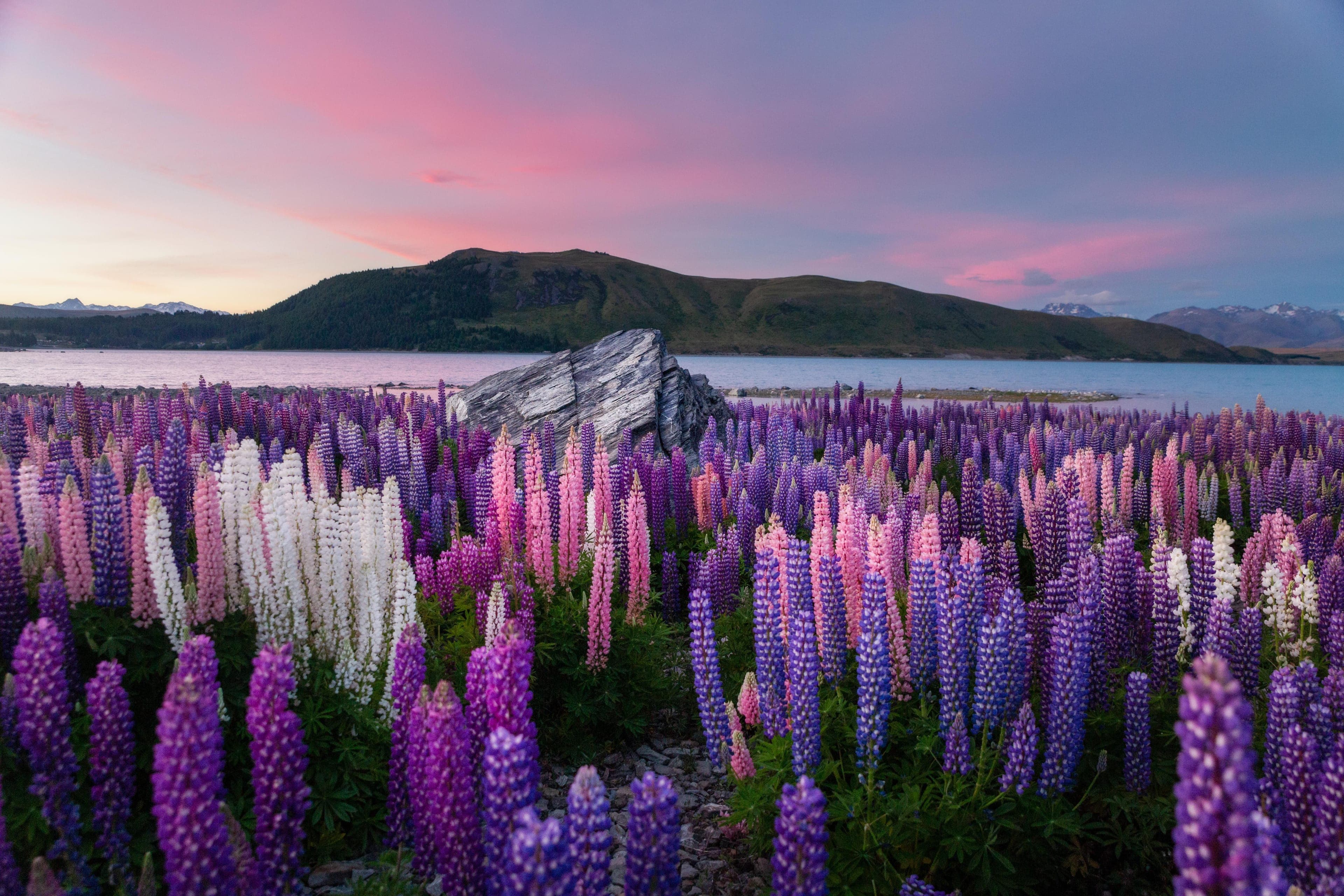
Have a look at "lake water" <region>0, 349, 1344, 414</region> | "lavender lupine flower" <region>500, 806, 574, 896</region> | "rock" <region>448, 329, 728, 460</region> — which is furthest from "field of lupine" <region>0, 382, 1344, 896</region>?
"lake water" <region>0, 349, 1344, 414</region>

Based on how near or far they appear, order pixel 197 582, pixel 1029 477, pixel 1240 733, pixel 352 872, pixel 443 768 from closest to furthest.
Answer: pixel 1240 733, pixel 443 768, pixel 352 872, pixel 197 582, pixel 1029 477

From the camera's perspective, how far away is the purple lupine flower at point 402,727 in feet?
12.0

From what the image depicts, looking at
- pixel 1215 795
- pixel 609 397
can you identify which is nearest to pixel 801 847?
pixel 1215 795

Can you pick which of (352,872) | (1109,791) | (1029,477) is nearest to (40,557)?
(352,872)

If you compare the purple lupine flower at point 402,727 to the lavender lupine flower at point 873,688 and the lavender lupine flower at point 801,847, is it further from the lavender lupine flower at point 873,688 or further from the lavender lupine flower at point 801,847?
the lavender lupine flower at point 873,688

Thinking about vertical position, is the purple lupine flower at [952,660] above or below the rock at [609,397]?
below

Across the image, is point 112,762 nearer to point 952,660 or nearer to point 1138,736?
point 952,660

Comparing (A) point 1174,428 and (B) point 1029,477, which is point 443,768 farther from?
(A) point 1174,428

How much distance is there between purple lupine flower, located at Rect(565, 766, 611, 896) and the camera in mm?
2299

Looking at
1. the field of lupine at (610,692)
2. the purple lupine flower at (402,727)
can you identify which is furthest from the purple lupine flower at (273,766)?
the purple lupine flower at (402,727)

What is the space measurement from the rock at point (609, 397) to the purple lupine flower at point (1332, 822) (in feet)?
40.4

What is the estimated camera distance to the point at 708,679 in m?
5.13

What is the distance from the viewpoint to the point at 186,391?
56.3 feet

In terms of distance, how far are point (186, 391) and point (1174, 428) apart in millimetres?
24207
